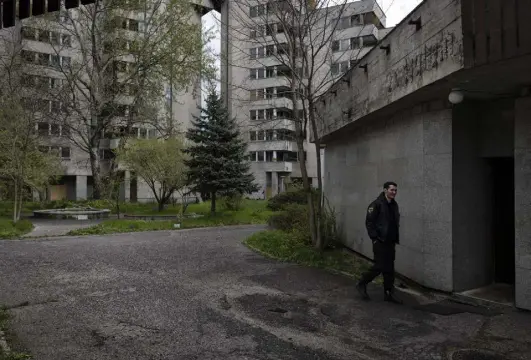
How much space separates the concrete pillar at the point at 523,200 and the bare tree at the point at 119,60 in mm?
25033

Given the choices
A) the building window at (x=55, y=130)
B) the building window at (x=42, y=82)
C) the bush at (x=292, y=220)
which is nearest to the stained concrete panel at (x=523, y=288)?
the bush at (x=292, y=220)

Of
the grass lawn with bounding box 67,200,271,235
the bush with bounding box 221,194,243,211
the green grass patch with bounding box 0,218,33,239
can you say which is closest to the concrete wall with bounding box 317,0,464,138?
the grass lawn with bounding box 67,200,271,235

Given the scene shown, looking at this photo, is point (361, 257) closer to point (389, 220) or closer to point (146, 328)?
point (389, 220)

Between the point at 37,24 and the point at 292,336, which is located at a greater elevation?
the point at 37,24

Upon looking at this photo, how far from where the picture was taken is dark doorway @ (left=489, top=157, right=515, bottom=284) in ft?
22.5

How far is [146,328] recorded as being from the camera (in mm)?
5195

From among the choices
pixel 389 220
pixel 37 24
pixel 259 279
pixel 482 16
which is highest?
pixel 37 24

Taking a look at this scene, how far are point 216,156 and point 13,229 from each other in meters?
9.53

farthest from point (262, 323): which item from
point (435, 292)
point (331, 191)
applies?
point (331, 191)

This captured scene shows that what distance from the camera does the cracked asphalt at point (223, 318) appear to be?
14.9 feet

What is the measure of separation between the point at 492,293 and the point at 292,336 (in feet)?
11.3

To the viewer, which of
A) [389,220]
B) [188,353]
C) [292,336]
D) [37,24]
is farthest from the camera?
[37,24]

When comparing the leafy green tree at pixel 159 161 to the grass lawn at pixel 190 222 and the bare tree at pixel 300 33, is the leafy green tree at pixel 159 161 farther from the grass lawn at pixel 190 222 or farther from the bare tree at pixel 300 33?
the bare tree at pixel 300 33

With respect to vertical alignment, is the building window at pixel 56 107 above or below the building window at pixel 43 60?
below
